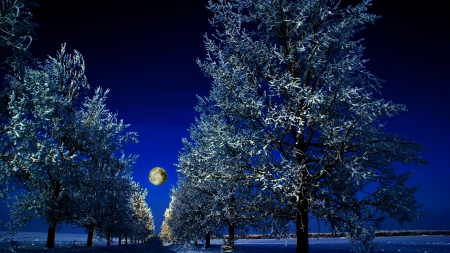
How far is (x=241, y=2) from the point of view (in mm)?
8359

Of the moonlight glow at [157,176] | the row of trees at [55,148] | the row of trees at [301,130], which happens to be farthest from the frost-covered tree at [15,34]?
the moonlight glow at [157,176]

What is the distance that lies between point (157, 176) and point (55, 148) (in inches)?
1143

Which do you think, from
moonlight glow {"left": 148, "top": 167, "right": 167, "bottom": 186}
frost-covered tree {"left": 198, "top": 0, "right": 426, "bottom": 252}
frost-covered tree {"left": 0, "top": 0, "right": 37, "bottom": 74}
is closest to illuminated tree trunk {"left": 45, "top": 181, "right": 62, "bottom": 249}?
frost-covered tree {"left": 0, "top": 0, "right": 37, "bottom": 74}

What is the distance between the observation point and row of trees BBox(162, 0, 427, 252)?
6.69 metres

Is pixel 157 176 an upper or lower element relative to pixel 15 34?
lower

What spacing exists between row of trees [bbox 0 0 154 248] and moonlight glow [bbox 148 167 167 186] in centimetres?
1868

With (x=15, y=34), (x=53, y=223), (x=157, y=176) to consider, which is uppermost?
(x=15, y=34)

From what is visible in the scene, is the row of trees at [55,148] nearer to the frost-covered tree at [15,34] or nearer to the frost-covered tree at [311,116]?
the frost-covered tree at [15,34]

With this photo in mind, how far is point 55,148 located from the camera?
1070 cm

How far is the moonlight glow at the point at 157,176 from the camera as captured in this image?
36.8 m

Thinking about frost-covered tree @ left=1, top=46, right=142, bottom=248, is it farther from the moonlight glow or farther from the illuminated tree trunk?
the moonlight glow

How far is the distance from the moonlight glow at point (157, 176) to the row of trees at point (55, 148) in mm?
18681

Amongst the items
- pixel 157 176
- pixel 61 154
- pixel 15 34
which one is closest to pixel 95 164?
pixel 61 154

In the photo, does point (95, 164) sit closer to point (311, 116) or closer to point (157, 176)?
point (311, 116)
